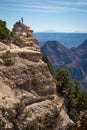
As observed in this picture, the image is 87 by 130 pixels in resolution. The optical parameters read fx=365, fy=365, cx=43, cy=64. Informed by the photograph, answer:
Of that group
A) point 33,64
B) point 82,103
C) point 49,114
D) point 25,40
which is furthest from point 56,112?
point 25,40

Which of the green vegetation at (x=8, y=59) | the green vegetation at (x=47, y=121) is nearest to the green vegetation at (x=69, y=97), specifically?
the green vegetation at (x=47, y=121)

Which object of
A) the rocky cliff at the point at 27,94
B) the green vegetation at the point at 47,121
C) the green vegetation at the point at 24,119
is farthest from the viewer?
the green vegetation at the point at 47,121

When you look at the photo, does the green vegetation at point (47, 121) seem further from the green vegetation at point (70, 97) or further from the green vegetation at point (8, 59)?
the green vegetation at point (8, 59)

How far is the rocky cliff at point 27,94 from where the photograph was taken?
50078 millimetres

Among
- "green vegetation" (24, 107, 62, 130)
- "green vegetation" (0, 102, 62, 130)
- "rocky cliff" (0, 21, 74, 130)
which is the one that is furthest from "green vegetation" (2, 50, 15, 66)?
"green vegetation" (24, 107, 62, 130)

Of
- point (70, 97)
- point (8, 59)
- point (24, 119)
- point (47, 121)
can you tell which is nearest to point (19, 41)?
point (8, 59)

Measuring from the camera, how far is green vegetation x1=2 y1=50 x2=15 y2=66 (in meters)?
58.0

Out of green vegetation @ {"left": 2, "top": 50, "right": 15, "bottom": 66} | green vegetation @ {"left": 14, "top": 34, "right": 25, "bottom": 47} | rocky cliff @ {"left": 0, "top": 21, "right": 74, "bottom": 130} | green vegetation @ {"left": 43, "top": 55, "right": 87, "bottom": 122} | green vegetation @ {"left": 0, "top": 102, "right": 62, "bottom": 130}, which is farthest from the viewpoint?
green vegetation @ {"left": 14, "top": 34, "right": 25, "bottom": 47}

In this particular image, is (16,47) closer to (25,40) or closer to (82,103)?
→ (25,40)

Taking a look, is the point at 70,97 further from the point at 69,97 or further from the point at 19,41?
the point at 19,41

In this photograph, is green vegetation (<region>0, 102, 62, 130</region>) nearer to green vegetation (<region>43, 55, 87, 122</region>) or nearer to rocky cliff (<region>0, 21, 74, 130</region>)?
rocky cliff (<region>0, 21, 74, 130</region>)

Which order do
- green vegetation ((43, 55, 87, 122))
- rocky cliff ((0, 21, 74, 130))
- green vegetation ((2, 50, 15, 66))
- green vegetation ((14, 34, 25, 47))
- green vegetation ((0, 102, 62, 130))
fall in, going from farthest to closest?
green vegetation ((14, 34, 25, 47))
green vegetation ((43, 55, 87, 122))
green vegetation ((2, 50, 15, 66))
rocky cliff ((0, 21, 74, 130))
green vegetation ((0, 102, 62, 130))

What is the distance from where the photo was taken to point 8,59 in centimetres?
5847

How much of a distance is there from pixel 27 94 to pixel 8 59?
6396mm
